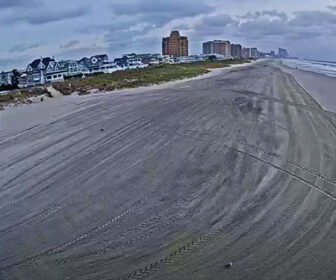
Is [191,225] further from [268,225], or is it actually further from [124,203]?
[124,203]

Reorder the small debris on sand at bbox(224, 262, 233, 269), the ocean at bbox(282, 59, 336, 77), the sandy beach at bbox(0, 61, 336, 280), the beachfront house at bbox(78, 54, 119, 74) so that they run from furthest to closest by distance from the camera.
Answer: the beachfront house at bbox(78, 54, 119, 74), the ocean at bbox(282, 59, 336, 77), the sandy beach at bbox(0, 61, 336, 280), the small debris on sand at bbox(224, 262, 233, 269)

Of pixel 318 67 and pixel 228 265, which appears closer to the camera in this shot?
pixel 228 265

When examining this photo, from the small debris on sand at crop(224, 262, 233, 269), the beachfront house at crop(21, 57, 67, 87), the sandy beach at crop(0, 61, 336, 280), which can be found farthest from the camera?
the beachfront house at crop(21, 57, 67, 87)

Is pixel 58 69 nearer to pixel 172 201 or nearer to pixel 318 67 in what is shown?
pixel 318 67

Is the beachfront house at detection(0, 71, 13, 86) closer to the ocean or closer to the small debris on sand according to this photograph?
the ocean

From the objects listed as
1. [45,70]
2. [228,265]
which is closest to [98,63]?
[45,70]

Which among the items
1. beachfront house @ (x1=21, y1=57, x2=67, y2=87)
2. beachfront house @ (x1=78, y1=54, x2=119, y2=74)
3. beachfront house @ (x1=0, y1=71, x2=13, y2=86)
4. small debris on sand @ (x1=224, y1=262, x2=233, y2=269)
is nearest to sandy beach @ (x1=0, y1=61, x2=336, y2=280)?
small debris on sand @ (x1=224, y1=262, x2=233, y2=269)

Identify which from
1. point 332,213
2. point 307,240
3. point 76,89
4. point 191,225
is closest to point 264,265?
point 307,240

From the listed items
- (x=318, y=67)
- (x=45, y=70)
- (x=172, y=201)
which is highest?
(x=172, y=201)

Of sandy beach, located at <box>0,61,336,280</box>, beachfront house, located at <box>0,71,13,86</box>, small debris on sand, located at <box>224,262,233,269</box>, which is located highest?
small debris on sand, located at <box>224,262,233,269</box>
